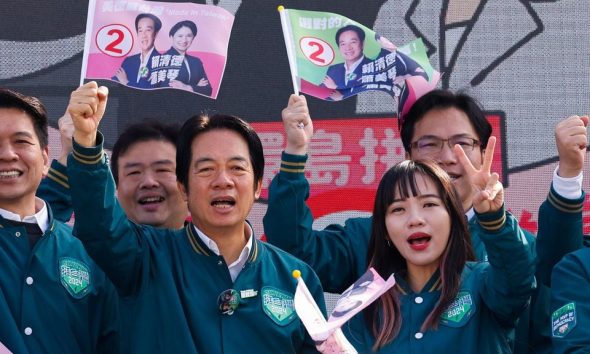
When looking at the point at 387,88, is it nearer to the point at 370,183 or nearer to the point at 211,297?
the point at 370,183

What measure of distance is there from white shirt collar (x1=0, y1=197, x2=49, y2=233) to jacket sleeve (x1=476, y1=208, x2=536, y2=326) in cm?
143

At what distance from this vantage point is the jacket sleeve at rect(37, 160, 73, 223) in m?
4.12

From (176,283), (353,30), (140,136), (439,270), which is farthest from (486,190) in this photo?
(140,136)

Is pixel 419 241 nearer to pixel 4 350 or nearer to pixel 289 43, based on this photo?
pixel 289 43

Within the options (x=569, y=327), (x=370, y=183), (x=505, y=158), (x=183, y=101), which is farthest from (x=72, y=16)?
(x=569, y=327)

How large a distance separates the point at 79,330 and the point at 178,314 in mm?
394

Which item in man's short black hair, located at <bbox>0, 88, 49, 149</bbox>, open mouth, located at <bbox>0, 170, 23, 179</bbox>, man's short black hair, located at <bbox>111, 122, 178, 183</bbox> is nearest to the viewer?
open mouth, located at <bbox>0, 170, 23, 179</bbox>

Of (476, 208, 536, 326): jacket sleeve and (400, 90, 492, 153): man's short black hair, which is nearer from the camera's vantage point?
(476, 208, 536, 326): jacket sleeve

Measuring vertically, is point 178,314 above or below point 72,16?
below

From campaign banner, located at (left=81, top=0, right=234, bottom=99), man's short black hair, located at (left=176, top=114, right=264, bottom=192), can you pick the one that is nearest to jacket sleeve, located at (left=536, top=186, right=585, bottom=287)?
man's short black hair, located at (left=176, top=114, right=264, bottom=192)

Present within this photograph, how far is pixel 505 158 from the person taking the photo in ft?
15.2

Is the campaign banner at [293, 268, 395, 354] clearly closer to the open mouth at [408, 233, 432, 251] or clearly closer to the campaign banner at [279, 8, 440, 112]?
the open mouth at [408, 233, 432, 251]

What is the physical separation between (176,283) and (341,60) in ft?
3.76

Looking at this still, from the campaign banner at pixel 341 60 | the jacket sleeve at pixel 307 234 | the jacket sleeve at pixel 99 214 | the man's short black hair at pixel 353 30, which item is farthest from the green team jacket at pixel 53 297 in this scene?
the man's short black hair at pixel 353 30
